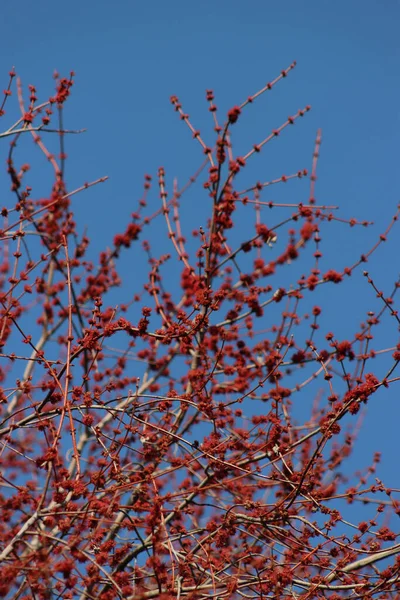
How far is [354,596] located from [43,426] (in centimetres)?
239

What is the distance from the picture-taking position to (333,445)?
8766 millimetres

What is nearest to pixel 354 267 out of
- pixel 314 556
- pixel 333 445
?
pixel 333 445

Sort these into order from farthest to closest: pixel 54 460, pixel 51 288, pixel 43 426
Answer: pixel 51 288 < pixel 43 426 < pixel 54 460

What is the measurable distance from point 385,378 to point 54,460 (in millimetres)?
2198

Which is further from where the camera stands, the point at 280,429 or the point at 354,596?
the point at 280,429

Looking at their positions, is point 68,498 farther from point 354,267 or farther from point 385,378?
point 354,267

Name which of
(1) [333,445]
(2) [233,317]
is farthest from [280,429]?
(1) [333,445]

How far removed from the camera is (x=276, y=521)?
17.3ft

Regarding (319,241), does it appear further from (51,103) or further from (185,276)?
(51,103)

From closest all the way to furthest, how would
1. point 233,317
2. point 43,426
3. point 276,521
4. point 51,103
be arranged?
point 43,426, point 276,521, point 51,103, point 233,317

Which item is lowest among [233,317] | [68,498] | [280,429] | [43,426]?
[68,498]

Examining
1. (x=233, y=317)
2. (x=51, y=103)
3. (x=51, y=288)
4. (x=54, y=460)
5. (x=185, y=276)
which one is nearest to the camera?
(x=54, y=460)

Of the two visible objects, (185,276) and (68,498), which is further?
(185,276)

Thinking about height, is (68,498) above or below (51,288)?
below
